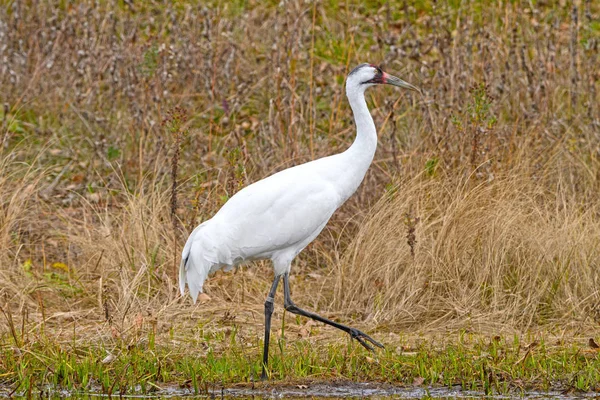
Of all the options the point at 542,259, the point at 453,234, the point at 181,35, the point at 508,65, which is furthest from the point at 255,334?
the point at 181,35

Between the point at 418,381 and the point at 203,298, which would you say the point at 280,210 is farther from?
the point at 203,298

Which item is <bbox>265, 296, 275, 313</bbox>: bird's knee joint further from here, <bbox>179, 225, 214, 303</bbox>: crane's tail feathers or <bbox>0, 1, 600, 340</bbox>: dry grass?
<bbox>0, 1, 600, 340</bbox>: dry grass

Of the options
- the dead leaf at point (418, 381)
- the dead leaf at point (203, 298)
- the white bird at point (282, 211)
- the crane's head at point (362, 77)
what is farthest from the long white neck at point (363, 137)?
the dead leaf at point (203, 298)

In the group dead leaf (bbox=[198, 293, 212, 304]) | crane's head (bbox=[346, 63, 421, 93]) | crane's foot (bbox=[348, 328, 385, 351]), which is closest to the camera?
crane's foot (bbox=[348, 328, 385, 351])

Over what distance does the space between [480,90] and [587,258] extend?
4.10 ft

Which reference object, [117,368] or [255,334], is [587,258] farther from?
[117,368]

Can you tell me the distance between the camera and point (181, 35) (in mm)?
10219

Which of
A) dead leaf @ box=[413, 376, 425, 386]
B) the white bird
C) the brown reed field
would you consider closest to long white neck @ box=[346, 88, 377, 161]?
the white bird

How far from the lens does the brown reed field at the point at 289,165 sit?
6488 millimetres

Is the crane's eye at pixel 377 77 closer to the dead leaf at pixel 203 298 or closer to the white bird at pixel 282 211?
the white bird at pixel 282 211

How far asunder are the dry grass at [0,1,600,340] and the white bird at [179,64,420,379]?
518mm

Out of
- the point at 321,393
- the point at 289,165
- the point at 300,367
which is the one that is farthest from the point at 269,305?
the point at 289,165

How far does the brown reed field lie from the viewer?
21.3 ft

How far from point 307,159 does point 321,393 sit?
116 inches
